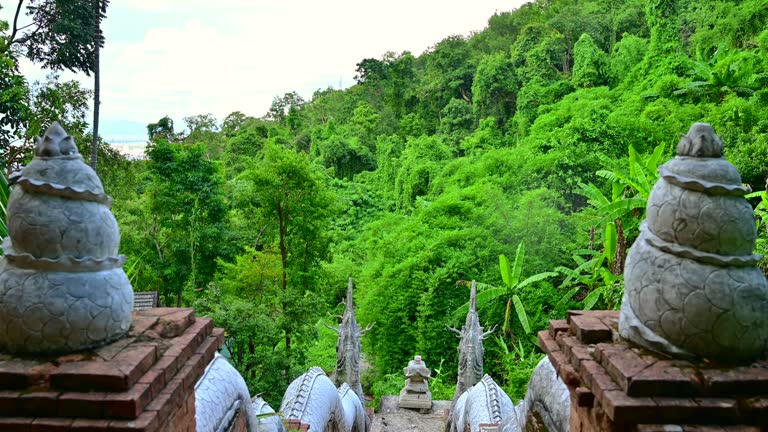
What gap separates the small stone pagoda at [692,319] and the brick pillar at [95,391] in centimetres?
228

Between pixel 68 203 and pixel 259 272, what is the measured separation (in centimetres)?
1505

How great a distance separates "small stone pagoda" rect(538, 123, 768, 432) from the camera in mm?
2752

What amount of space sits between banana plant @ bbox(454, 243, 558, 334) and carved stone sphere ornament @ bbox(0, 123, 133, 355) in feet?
45.9

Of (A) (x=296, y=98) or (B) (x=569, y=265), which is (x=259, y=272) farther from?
(A) (x=296, y=98)

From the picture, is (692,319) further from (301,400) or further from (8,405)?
(301,400)

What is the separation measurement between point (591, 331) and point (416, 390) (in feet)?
36.7

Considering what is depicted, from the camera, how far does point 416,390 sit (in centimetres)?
1401

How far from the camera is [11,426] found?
2783 mm

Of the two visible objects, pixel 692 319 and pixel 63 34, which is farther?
pixel 63 34

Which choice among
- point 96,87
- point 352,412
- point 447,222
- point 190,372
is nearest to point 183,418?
point 190,372

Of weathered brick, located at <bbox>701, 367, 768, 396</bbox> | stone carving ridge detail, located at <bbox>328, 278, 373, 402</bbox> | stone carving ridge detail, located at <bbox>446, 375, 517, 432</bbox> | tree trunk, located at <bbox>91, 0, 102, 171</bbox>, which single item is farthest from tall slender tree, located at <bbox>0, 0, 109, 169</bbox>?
weathered brick, located at <bbox>701, 367, 768, 396</bbox>

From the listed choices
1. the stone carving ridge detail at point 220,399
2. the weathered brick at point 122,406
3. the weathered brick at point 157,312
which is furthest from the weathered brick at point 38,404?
the stone carving ridge detail at point 220,399

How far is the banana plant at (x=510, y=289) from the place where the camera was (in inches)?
649

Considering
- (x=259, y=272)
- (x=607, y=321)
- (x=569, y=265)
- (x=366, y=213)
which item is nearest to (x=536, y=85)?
(x=366, y=213)
